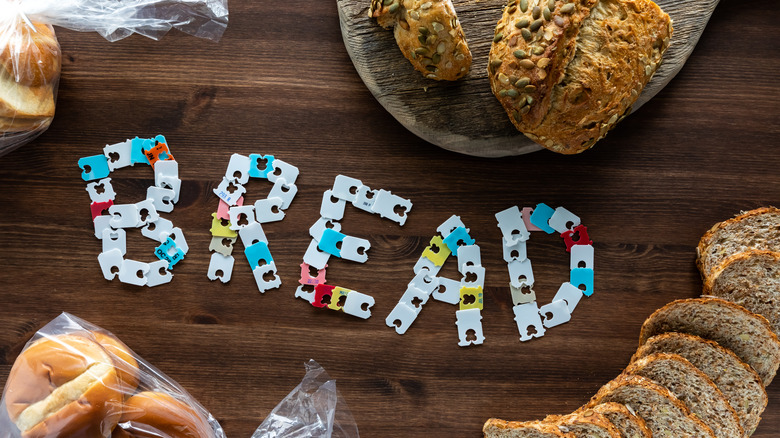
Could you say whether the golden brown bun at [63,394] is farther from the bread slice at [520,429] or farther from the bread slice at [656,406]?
the bread slice at [656,406]

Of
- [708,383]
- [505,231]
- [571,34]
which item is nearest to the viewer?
[571,34]

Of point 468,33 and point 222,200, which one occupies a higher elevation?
point 468,33

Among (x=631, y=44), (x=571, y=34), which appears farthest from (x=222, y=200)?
(x=631, y=44)

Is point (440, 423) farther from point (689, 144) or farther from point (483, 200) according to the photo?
point (689, 144)

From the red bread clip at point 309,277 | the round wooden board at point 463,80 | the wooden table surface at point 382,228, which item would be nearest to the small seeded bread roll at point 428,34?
the round wooden board at point 463,80

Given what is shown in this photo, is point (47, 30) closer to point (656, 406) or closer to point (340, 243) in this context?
point (340, 243)

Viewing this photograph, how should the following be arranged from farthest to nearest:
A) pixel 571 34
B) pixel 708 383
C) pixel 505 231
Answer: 1. pixel 505 231
2. pixel 708 383
3. pixel 571 34
